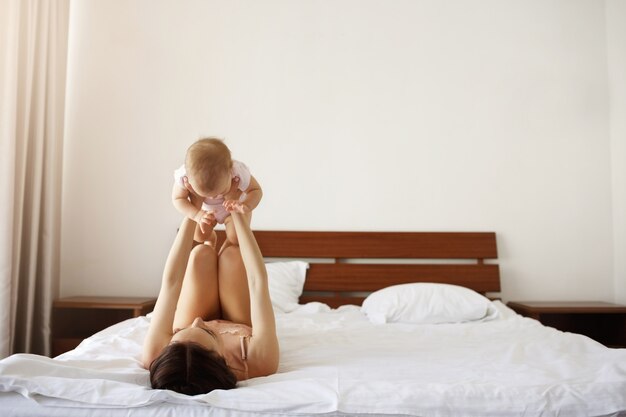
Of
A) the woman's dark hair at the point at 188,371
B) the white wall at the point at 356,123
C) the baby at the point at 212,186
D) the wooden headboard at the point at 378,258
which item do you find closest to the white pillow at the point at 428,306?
the wooden headboard at the point at 378,258

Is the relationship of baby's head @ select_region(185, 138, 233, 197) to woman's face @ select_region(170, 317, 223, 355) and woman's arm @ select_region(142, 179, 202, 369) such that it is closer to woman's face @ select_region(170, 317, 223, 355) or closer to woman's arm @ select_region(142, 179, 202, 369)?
woman's arm @ select_region(142, 179, 202, 369)

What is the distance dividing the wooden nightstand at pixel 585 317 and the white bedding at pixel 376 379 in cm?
83

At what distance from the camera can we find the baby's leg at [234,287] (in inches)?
68.7

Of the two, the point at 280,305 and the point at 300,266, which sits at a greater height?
the point at 300,266

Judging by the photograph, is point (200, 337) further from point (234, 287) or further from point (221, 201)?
point (221, 201)

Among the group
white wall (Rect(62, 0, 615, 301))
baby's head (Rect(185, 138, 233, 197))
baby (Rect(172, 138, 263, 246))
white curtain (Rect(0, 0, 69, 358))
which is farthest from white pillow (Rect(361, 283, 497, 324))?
white curtain (Rect(0, 0, 69, 358))

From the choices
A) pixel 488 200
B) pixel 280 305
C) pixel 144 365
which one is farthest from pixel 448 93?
pixel 144 365

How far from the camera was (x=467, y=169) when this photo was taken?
10.4 ft

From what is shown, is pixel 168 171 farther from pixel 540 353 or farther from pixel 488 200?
pixel 540 353

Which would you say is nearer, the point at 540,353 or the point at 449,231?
the point at 540,353

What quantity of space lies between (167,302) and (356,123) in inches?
81.0

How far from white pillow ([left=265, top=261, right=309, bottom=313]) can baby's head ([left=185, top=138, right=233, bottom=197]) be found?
127 cm

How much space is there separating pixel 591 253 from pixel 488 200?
0.73 m

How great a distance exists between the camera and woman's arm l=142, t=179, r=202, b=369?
56.3 inches
